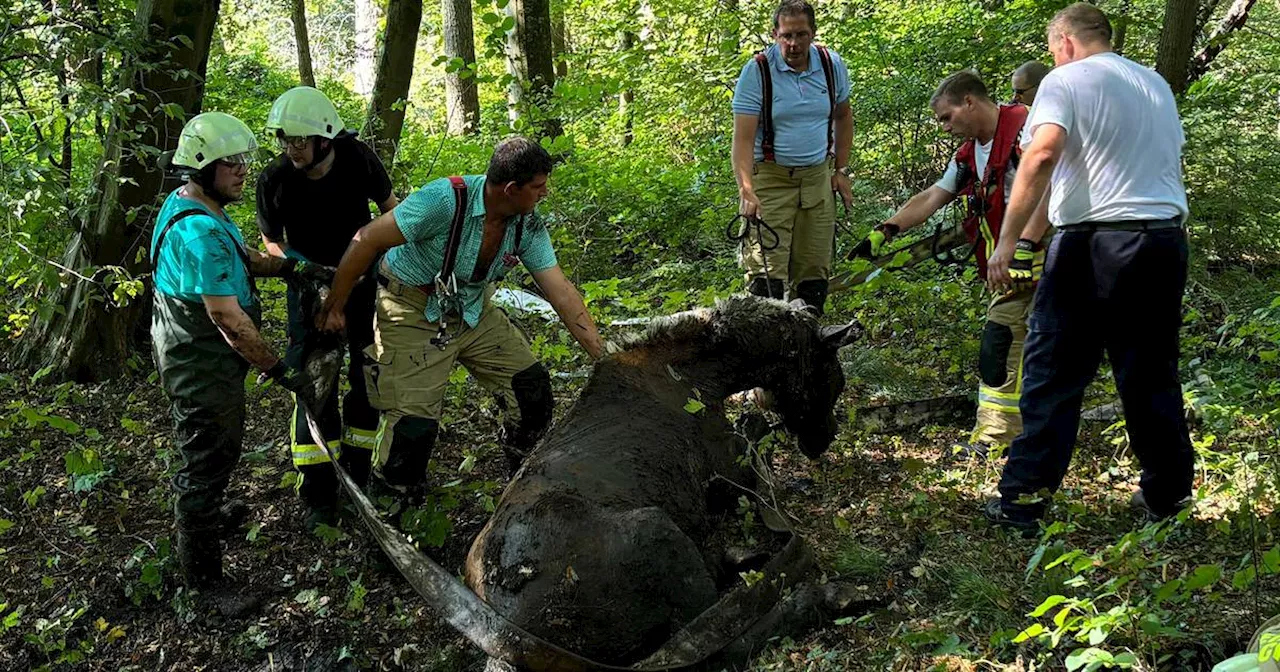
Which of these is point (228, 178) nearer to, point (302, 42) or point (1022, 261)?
point (1022, 261)

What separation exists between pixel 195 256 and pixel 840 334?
134 inches

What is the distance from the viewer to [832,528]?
15.8 feet

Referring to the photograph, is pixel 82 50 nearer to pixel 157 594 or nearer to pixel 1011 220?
pixel 157 594

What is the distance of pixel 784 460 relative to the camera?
5.84 meters

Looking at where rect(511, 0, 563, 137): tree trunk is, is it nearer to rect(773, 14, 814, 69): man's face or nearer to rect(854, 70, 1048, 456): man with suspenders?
rect(773, 14, 814, 69): man's face

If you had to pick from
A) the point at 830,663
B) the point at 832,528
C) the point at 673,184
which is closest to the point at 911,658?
the point at 830,663

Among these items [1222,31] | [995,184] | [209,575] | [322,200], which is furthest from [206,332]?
[1222,31]

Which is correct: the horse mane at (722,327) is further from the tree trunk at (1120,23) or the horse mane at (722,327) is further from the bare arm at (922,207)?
the tree trunk at (1120,23)

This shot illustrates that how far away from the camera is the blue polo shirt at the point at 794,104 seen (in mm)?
6098

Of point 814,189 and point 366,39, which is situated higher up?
point 366,39

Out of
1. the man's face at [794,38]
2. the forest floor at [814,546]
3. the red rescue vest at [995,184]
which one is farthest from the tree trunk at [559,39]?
the red rescue vest at [995,184]

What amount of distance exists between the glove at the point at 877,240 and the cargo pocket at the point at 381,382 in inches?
111

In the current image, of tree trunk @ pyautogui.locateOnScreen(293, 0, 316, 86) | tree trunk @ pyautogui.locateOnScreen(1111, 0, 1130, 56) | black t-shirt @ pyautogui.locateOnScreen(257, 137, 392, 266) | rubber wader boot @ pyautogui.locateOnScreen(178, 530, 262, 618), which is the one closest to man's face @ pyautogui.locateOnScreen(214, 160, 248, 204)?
black t-shirt @ pyautogui.locateOnScreen(257, 137, 392, 266)

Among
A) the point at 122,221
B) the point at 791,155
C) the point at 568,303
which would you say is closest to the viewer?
the point at 568,303
